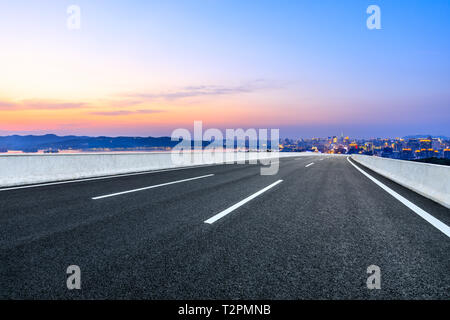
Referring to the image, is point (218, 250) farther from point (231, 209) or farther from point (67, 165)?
point (67, 165)

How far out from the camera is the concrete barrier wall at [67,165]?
9.11 meters

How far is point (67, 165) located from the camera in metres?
10.9

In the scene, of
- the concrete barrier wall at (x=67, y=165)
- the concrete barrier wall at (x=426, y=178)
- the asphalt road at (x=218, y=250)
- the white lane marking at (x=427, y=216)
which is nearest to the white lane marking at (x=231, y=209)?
the asphalt road at (x=218, y=250)

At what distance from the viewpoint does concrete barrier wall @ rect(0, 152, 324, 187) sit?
9.11 metres

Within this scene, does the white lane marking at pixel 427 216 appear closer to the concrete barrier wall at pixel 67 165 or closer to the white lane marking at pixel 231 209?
the white lane marking at pixel 231 209

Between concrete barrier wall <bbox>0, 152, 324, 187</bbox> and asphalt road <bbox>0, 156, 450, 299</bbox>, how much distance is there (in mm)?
3307

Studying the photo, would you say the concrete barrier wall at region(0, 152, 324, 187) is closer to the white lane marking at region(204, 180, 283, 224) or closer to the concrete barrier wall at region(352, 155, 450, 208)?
the white lane marking at region(204, 180, 283, 224)

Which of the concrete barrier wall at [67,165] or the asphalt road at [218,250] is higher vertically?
the concrete barrier wall at [67,165]

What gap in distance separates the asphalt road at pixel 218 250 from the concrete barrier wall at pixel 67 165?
3307 mm

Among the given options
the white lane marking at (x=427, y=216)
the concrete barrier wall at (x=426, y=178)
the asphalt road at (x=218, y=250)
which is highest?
the concrete barrier wall at (x=426, y=178)

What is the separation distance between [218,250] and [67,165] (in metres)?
9.52
